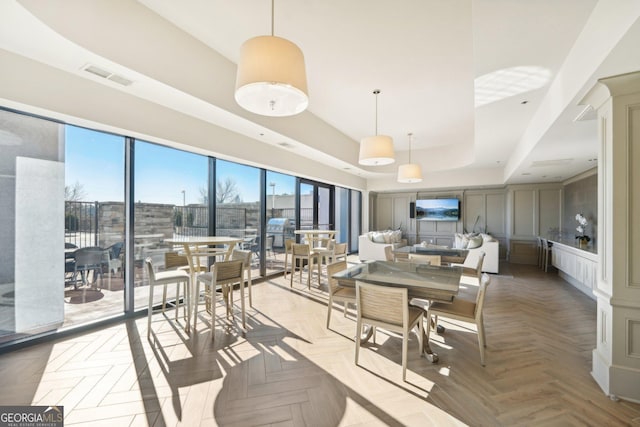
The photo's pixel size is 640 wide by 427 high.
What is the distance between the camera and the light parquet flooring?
1771 mm

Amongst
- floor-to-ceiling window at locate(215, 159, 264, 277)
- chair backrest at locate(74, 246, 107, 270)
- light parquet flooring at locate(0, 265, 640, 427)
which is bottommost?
light parquet flooring at locate(0, 265, 640, 427)

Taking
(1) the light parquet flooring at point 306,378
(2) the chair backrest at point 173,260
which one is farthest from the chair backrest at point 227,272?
(2) the chair backrest at point 173,260

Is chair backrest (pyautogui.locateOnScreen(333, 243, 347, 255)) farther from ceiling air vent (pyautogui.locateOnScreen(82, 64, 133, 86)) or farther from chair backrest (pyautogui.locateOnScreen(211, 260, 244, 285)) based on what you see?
ceiling air vent (pyautogui.locateOnScreen(82, 64, 133, 86))

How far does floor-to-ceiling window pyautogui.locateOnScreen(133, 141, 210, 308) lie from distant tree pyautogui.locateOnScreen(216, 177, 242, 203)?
22cm

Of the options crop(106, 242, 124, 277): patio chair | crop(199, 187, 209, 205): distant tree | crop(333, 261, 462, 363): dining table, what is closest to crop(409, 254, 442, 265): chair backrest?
crop(333, 261, 462, 363): dining table

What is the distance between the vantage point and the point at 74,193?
117 inches

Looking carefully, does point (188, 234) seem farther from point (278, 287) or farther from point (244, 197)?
point (278, 287)

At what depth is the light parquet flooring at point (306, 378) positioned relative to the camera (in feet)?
5.81

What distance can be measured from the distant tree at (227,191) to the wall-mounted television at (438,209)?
6.64m

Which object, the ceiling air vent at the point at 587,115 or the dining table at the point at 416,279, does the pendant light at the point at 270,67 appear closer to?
the dining table at the point at 416,279

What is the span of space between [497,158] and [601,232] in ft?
15.9

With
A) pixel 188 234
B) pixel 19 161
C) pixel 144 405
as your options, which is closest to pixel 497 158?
pixel 188 234

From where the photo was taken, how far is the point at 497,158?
638cm

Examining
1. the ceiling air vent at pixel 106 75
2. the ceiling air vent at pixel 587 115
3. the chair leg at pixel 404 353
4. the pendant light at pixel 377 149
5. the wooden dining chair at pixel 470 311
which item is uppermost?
the ceiling air vent at pixel 106 75
